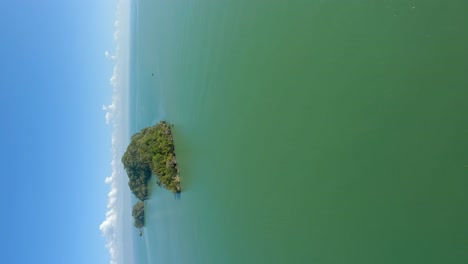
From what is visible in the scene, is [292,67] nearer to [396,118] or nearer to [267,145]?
[267,145]

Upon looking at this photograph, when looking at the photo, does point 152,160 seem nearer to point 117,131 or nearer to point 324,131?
point 117,131

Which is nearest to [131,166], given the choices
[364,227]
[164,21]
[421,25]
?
[164,21]

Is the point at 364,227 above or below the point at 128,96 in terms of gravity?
below

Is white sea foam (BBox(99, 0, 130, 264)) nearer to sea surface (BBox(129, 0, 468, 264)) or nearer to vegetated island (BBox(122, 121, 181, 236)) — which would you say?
vegetated island (BBox(122, 121, 181, 236))

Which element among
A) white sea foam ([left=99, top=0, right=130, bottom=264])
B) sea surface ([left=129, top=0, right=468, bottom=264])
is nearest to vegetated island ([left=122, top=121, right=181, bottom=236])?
sea surface ([left=129, top=0, right=468, bottom=264])

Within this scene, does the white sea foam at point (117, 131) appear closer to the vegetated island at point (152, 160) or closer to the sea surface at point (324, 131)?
the vegetated island at point (152, 160)
